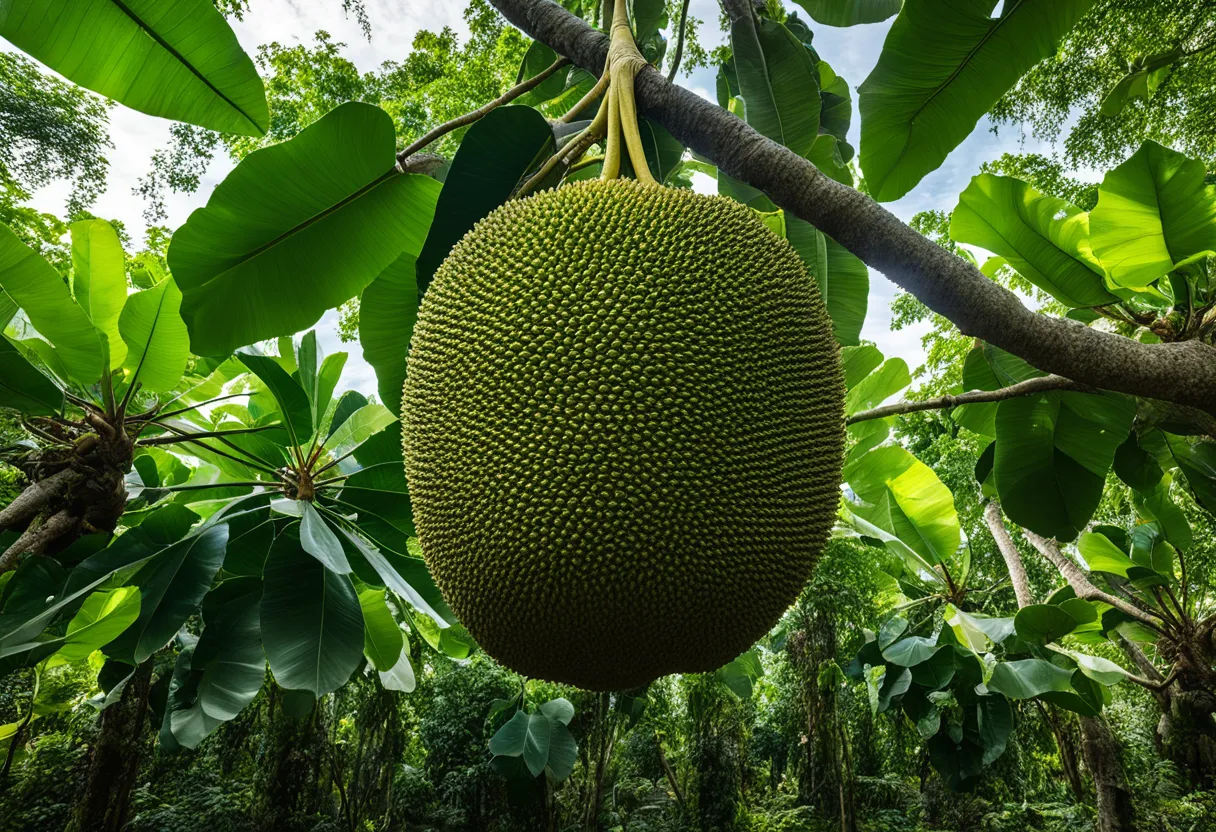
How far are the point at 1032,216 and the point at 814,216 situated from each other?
928 millimetres

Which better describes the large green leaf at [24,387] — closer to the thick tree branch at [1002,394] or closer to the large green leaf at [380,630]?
the large green leaf at [380,630]

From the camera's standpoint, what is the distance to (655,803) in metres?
8.88

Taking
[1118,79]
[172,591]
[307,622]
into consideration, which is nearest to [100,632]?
[172,591]

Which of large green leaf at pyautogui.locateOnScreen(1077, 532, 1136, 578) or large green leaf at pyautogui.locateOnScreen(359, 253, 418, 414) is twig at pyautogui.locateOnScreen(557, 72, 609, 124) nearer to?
large green leaf at pyautogui.locateOnScreen(359, 253, 418, 414)

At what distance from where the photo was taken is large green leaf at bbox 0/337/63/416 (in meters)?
1.35

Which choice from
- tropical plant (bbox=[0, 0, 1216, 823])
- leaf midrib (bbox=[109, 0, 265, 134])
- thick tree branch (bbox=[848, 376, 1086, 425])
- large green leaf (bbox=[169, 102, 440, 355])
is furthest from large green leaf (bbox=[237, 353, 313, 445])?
thick tree branch (bbox=[848, 376, 1086, 425])

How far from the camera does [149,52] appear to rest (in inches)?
39.3

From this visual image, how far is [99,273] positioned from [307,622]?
1.03 meters

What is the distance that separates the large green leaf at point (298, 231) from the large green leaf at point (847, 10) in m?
0.98

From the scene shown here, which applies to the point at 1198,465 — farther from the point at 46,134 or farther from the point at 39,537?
the point at 46,134

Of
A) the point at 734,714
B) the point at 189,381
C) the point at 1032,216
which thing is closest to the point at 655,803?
the point at 734,714

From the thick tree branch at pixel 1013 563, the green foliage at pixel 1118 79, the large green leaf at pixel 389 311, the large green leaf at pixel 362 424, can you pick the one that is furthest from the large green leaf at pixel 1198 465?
the green foliage at pixel 1118 79

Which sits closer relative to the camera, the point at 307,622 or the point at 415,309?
the point at 415,309

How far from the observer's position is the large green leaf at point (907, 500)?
1.98 m
